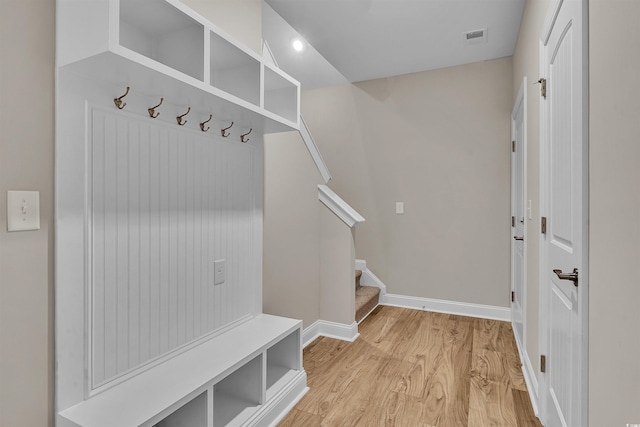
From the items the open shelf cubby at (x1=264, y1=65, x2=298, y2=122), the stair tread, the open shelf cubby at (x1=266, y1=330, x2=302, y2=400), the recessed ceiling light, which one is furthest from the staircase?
the recessed ceiling light

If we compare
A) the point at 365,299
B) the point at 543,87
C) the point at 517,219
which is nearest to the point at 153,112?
the point at 543,87

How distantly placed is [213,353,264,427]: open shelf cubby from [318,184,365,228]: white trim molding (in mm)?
1410

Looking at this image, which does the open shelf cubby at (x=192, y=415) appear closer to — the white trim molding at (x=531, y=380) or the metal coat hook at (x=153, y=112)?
the metal coat hook at (x=153, y=112)

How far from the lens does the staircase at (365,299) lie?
3280mm

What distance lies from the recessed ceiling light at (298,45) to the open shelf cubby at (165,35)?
77.4 inches

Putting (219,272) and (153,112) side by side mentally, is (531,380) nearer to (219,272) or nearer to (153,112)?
(219,272)

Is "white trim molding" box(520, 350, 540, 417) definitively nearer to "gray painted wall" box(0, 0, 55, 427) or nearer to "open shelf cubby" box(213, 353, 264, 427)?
"open shelf cubby" box(213, 353, 264, 427)

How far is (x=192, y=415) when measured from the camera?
1395 mm

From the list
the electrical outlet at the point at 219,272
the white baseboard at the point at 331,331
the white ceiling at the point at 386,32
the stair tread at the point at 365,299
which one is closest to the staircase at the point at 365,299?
the stair tread at the point at 365,299

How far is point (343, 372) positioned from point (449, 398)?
662mm

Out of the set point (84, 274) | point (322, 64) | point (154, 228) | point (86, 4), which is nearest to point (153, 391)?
point (84, 274)

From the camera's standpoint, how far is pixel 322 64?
363cm

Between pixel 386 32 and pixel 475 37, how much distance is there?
0.75 metres

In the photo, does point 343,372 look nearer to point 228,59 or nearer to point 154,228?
point 154,228
